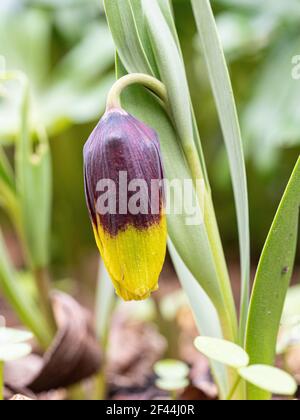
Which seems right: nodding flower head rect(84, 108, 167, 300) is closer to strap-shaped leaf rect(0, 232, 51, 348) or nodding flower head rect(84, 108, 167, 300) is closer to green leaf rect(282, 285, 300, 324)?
strap-shaped leaf rect(0, 232, 51, 348)

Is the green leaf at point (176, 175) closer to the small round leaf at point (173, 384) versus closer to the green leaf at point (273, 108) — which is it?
the small round leaf at point (173, 384)

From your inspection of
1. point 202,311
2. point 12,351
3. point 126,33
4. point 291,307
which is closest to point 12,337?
point 12,351

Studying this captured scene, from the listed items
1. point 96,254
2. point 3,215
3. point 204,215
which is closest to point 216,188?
point 96,254

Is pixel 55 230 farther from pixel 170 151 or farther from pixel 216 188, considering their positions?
pixel 170 151

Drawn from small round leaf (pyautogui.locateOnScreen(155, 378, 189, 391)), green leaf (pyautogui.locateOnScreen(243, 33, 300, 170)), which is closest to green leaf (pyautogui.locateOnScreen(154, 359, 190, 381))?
small round leaf (pyautogui.locateOnScreen(155, 378, 189, 391))

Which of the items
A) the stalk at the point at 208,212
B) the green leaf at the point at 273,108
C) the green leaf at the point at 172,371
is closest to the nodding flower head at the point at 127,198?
the stalk at the point at 208,212

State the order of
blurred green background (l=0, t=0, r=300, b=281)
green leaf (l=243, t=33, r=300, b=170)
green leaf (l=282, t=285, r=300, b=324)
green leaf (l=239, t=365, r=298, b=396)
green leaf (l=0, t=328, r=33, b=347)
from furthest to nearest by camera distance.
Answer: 1. blurred green background (l=0, t=0, r=300, b=281)
2. green leaf (l=243, t=33, r=300, b=170)
3. green leaf (l=282, t=285, r=300, b=324)
4. green leaf (l=0, t=328, r=33, b=347)
5. green leaf (l=239, t=365, r=298, b=396)
